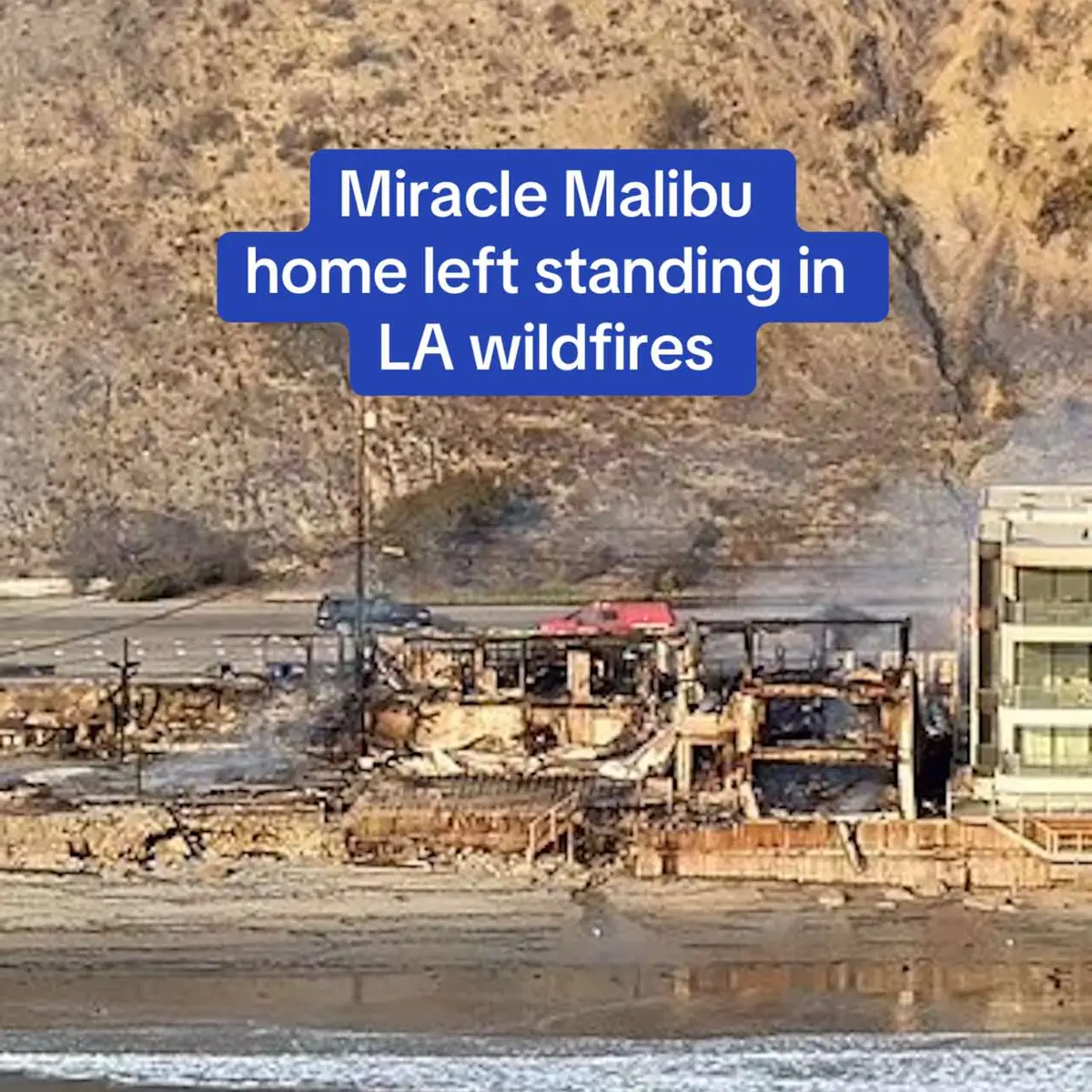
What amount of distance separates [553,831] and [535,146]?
32.1 m

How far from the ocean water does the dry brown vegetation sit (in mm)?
24281

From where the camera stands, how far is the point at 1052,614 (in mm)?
31031

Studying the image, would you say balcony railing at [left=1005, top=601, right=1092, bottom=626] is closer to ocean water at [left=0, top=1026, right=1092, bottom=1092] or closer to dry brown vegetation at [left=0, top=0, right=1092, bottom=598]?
ocean water at [left=0, top=1026, right=1092, bottom=1092]

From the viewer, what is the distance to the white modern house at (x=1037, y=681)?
3098cm

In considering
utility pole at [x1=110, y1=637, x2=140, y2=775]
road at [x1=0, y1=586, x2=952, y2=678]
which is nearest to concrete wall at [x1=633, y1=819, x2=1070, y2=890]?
road at [x1=0, y1=586, x2=952, y2=678]

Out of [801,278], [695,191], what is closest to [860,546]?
[801,278]

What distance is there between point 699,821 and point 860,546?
1824cm

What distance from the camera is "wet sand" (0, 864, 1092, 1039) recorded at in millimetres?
25734

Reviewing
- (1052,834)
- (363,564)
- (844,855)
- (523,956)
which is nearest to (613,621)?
(363,564)

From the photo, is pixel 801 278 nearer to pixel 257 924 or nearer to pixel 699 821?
pixel 699 821

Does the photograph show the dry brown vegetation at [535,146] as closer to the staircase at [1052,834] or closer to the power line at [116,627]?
the power line at [116,627]

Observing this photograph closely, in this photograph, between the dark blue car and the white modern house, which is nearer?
the white modern house

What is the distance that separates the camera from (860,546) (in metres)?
48.7

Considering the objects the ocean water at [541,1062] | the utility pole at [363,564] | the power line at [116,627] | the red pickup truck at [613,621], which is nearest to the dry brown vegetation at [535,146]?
the utility pole at [363,564]
